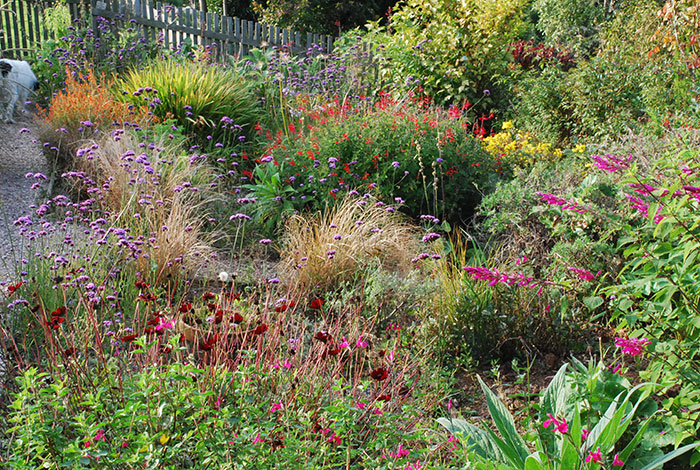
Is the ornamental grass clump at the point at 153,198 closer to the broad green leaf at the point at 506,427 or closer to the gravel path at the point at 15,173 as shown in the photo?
the gravel path at the point at 15,173

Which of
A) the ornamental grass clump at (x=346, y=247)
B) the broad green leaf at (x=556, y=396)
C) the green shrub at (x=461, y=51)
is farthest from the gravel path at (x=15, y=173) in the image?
the green shrub at (x=461, y=51)

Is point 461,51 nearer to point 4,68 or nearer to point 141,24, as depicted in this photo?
point 141,24

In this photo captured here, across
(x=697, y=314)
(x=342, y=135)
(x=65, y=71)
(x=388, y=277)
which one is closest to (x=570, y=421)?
(x=697, y=314)

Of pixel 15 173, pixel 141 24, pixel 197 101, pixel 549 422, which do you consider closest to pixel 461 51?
pixel 197 101

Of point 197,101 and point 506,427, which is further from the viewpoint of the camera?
point 197,101

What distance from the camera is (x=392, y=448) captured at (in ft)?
7.87

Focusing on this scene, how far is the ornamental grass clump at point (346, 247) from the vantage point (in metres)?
4.14

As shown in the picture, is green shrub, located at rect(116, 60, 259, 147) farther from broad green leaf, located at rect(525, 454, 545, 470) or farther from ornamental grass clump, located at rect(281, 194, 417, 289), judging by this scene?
broad green leaf, located at rect(525, 454, 545, 470)

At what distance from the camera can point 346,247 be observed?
4.27m

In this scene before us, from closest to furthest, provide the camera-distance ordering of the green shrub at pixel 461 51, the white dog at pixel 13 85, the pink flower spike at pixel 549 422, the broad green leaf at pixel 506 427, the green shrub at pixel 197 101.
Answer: the pink flower spike at pixel 549 422, the broad green leaf at pixel 506 427, the green shrub at pixel 197 101, the white dog at pixel 13 85, the green shrub at pixel 461 51

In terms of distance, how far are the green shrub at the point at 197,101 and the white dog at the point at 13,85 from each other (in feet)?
4.84

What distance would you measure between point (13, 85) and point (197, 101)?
277cm

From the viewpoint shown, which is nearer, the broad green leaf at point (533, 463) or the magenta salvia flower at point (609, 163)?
the broad green leaf at point (533, 463)

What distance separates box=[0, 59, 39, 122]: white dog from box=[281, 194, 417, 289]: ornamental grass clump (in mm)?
4644
